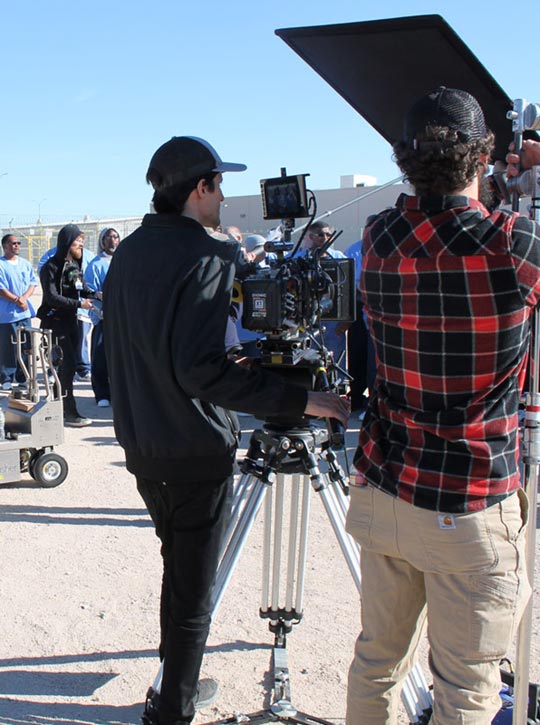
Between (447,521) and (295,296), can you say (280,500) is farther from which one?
(447,521)

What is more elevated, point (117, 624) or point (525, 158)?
point (525, 158)

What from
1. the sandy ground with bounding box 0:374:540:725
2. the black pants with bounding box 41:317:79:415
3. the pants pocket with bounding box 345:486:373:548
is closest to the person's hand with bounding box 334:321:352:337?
the sandy ground with bounding box 0:374:540:725

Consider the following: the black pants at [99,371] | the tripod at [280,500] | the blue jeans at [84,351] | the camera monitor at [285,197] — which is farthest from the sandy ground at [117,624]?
the blue jeans at [84,351]

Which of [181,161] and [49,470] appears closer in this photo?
Answer: [181,161]

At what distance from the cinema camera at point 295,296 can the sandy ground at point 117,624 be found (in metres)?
1.36

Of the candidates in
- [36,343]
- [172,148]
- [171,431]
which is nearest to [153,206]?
[172,148]

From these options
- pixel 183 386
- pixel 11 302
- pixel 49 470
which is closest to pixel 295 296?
pixel 183 386

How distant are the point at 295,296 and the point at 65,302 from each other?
571 cm

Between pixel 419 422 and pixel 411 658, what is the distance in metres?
0.72

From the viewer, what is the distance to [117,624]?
11.9ft

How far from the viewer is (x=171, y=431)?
93.6 inches

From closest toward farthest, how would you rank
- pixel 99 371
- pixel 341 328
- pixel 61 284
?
1. pixel 341 328
2. pixel 61 284
3. pixel 99 371

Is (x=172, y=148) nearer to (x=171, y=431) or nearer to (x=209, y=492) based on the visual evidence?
(x=171, y=431)

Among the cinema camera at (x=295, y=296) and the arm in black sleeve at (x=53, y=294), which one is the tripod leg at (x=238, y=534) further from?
the arm in black sleeve at (x=53, y=294)
